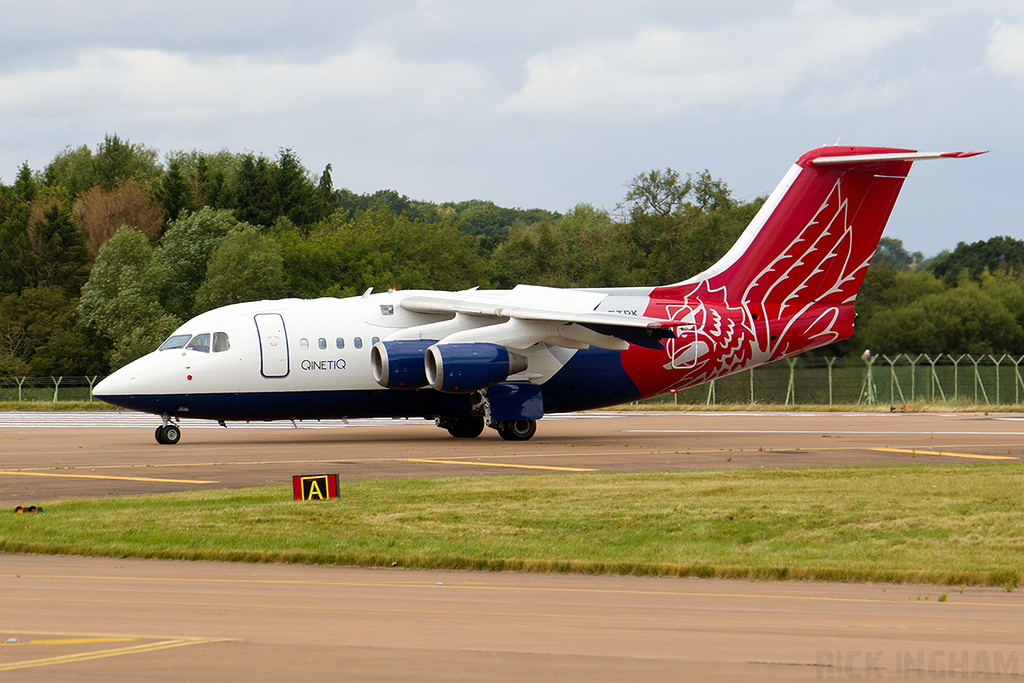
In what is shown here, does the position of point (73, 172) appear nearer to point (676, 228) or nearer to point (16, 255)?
point (16, 255)

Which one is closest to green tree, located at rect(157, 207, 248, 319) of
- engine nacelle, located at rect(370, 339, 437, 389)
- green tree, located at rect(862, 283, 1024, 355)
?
green tree, located at rect(862, 283, 1024, 355)

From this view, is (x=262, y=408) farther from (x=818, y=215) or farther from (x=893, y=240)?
(x=893, y=240)

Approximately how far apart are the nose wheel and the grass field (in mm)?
11714

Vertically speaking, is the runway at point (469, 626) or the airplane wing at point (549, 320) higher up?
the airplane wing at point (549, 320)

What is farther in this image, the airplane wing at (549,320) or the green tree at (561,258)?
the green tree at (561,258)

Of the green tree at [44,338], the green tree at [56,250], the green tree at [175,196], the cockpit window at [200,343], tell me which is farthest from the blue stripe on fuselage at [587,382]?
the green tree at [175,196]

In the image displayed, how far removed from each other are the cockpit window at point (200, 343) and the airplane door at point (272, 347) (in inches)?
49.1

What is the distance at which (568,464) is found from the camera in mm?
22438

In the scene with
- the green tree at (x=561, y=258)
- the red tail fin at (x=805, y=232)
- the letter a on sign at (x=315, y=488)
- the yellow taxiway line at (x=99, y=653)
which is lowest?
the yellow taxiway line at (x=99, y=653)

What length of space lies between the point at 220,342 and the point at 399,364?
4.42 m

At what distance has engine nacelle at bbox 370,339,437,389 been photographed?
27.8 meters

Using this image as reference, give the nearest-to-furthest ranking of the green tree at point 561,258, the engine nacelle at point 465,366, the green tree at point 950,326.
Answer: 1. the engine nacelle at point 465,366
2. the green tree at point 950,326
3. the green tree at point 561,258

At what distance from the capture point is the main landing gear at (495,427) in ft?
97.1

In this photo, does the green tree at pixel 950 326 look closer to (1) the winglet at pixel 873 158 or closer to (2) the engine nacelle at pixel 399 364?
(1) the winglet at pixel 873 158
